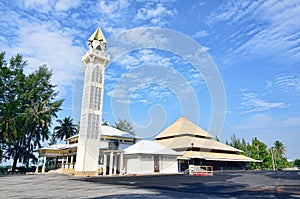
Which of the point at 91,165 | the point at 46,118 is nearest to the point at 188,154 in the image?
the point at 91,165

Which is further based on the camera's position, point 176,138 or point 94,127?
point 176,138

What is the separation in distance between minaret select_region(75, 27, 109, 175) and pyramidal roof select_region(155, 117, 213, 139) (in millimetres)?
20787

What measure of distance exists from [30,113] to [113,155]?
16213 millimetres

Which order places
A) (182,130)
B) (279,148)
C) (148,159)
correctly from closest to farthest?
(148,159) < (182,130) < (279,148)

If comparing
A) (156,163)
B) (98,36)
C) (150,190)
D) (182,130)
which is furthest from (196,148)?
(150,190)

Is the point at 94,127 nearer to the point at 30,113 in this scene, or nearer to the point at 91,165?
the point at 91,165

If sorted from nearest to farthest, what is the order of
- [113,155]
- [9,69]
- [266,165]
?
[113,155], [9,69], [266,165]

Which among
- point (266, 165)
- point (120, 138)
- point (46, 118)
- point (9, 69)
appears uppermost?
point (9, 69)

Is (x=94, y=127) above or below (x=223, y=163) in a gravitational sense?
above

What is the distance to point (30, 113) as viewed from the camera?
105ft

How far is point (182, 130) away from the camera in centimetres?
3988

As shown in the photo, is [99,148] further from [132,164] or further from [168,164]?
[168,164]

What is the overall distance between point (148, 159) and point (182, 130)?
17015 mm

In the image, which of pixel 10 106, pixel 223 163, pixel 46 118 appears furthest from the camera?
pixel 223 163
